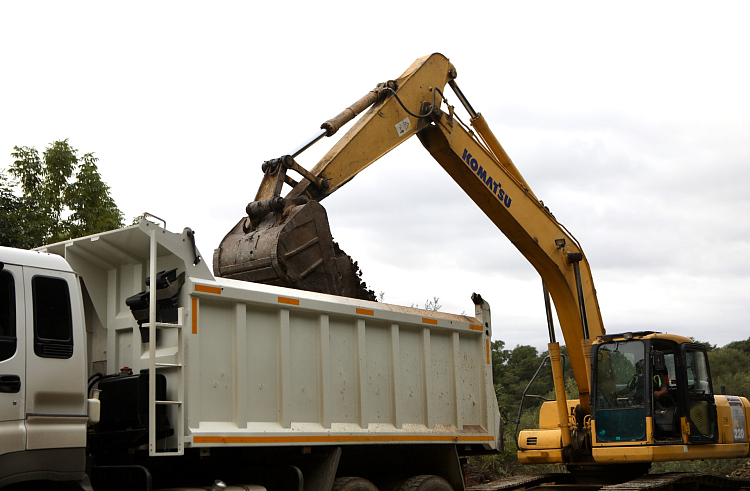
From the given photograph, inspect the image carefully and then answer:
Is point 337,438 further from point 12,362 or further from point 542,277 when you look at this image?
point 542,277

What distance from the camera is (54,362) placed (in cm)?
546

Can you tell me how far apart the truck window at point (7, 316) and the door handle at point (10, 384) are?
13 cm

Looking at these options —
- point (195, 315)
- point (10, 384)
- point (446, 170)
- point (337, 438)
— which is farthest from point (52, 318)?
point (446, 170)

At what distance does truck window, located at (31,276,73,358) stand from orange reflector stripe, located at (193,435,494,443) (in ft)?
4.22

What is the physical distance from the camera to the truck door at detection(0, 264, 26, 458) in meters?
5.08

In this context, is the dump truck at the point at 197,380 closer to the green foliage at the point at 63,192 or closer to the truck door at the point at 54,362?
the truck door at the point at 54,362

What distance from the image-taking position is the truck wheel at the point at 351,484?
23.6 ft

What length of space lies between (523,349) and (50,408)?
31.4 metres

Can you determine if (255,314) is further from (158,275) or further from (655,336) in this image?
(655,336)

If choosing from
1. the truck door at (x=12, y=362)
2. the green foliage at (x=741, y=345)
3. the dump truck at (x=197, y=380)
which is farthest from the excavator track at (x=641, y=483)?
the green foliage at (x=741, y=345)

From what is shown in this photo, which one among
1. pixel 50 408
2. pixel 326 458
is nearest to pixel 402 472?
pixel 326 458

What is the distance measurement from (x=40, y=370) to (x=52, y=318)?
0.40m

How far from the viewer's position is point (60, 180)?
16.9 metres

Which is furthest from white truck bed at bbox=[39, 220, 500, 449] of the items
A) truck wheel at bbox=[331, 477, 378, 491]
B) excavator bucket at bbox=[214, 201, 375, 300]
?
excavator bucket at bbox=[214, 201, 375, 300]
